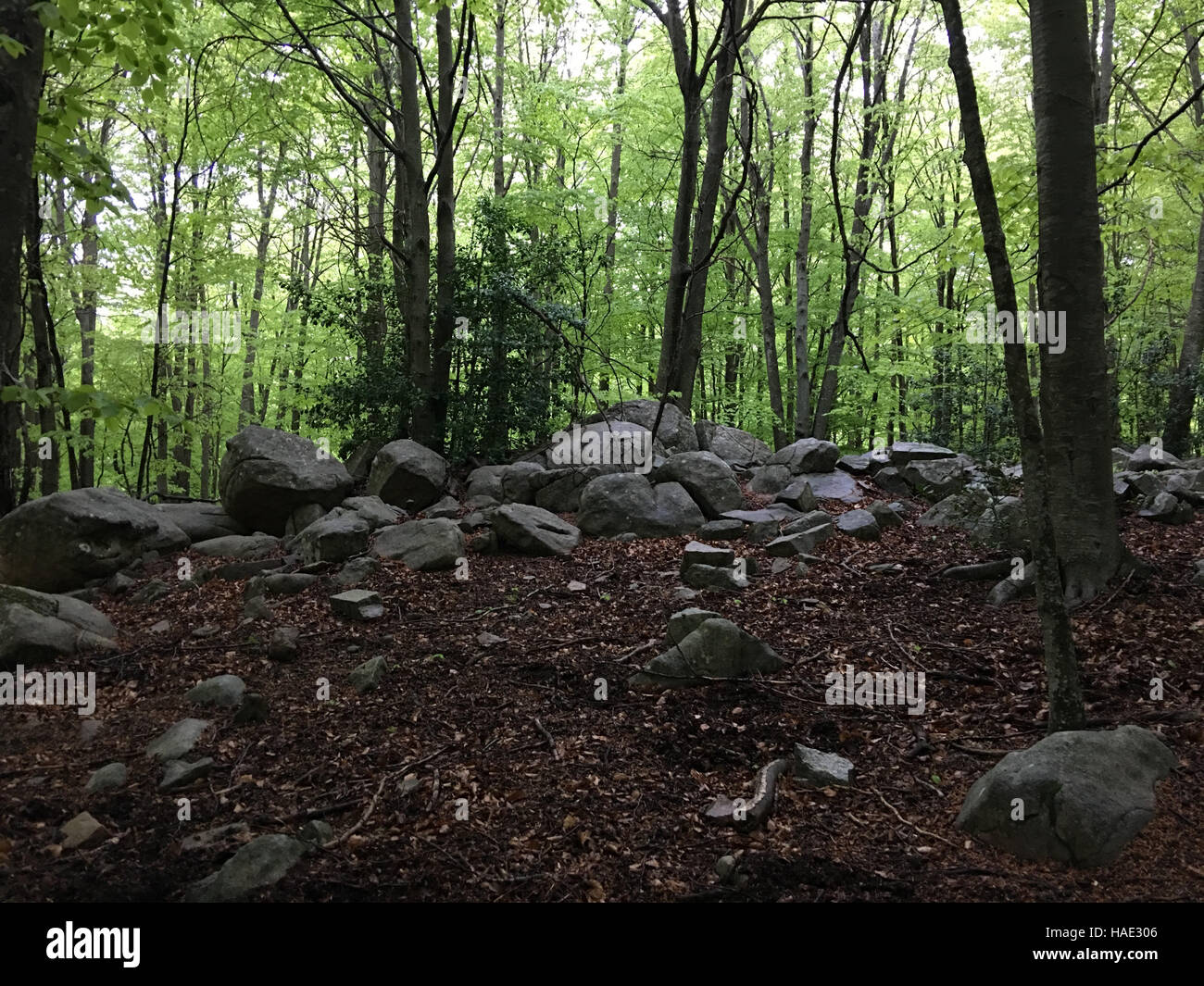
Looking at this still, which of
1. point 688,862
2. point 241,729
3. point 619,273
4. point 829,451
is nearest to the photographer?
point 688,862

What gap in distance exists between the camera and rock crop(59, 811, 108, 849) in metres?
3.04

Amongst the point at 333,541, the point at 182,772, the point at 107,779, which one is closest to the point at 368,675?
the point at 182,772

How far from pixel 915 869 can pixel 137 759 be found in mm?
3627

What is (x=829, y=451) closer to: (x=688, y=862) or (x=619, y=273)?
(x=688, y=862)

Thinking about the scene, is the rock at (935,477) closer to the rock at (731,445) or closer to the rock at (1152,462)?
the rock at (1152,462)

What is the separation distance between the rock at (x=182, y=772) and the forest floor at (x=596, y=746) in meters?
0.09

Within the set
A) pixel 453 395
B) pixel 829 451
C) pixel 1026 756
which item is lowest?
pixel 1026 756

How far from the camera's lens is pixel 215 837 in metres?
3.05

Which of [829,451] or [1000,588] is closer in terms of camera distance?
[1000,588]

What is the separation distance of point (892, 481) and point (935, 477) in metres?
0.59

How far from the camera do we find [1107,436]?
15.5 ft

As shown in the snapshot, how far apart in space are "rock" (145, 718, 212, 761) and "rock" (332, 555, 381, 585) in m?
2.09

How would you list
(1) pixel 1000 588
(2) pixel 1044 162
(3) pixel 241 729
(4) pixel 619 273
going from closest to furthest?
(3) pixel 241 729 < (2) pixel 1044 162 < (1) pixel 1000 588 < (4) pixel 619 273
